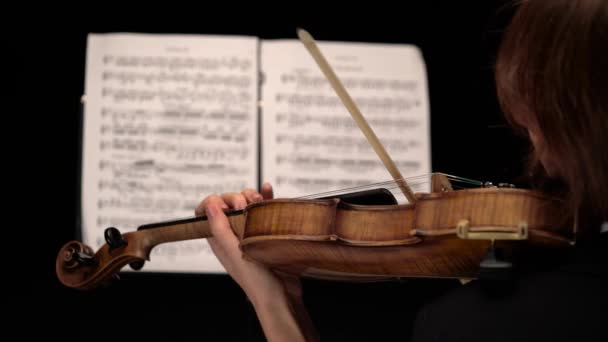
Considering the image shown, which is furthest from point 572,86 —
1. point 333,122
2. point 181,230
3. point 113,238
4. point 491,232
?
point 333,122

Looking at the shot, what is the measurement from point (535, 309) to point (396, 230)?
10.6 inches

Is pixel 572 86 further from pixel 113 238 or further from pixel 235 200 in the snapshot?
pixel 113 238

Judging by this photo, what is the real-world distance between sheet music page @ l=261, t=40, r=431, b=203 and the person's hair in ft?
3.93

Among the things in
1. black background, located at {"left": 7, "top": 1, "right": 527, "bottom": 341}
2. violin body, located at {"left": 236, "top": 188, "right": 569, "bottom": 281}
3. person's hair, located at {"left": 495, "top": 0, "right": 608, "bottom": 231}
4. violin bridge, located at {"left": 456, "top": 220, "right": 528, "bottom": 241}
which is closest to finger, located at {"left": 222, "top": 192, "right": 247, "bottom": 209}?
violin body, located at {"left": 236, "top": 188, "right": 569, "bottom": 281}

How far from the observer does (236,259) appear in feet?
3.93

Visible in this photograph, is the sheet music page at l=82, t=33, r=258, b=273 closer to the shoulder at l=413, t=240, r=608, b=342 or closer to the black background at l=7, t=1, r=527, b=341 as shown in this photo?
the black background at l=7, t=1, r=527, b=341

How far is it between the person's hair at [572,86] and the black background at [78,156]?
4.56ft

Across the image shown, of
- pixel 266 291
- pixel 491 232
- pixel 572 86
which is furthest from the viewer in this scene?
pixel 266 291

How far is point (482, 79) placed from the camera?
2.30 m

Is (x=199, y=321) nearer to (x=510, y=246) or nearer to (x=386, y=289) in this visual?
(x=386, y=289)

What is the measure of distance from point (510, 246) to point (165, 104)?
1.35 m

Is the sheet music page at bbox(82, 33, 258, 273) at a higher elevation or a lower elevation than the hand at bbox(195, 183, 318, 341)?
higher

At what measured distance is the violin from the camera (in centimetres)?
86

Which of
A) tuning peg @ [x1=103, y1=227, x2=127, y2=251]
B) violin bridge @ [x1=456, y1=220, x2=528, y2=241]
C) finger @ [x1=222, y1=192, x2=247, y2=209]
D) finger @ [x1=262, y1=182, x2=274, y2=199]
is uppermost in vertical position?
finger @ [x1=262, y1=182, x2=274, y2=199]
